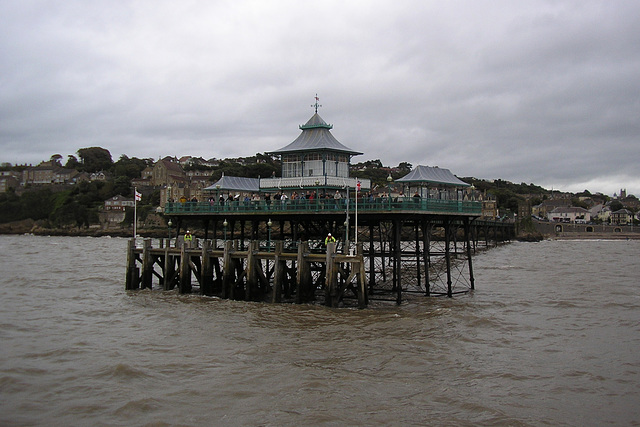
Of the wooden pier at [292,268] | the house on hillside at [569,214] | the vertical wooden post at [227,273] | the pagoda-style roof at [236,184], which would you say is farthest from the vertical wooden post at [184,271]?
the house on hillside at [569,214]

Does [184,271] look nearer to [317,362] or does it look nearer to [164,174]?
[317,362]

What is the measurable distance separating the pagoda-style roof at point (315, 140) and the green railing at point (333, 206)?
452cm

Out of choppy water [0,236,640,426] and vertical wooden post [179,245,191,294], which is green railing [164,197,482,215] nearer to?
vertical wooden post [179,245,191,294]

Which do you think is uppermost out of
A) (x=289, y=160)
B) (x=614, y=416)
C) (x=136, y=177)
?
(x=136, y=177)

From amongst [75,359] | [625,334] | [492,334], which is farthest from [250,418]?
[625,334]

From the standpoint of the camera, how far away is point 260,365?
17.5 meters

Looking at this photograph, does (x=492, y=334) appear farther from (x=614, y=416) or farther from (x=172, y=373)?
(x=172, y=373)

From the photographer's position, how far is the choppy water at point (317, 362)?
14094 mm

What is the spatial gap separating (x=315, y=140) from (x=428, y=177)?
706cm

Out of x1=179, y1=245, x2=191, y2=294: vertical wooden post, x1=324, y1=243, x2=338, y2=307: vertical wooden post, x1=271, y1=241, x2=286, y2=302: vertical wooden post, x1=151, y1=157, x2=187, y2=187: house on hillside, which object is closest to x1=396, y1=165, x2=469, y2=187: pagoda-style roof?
x1=324, y1=243, x2=338, y2=307: vertical wooden post

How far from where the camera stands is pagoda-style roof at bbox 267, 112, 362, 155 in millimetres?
33500

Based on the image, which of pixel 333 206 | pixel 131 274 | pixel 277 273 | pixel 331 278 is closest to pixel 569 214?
pixel 333 206

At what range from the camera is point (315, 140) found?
3428 cm

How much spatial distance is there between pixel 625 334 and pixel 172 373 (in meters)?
16.5
